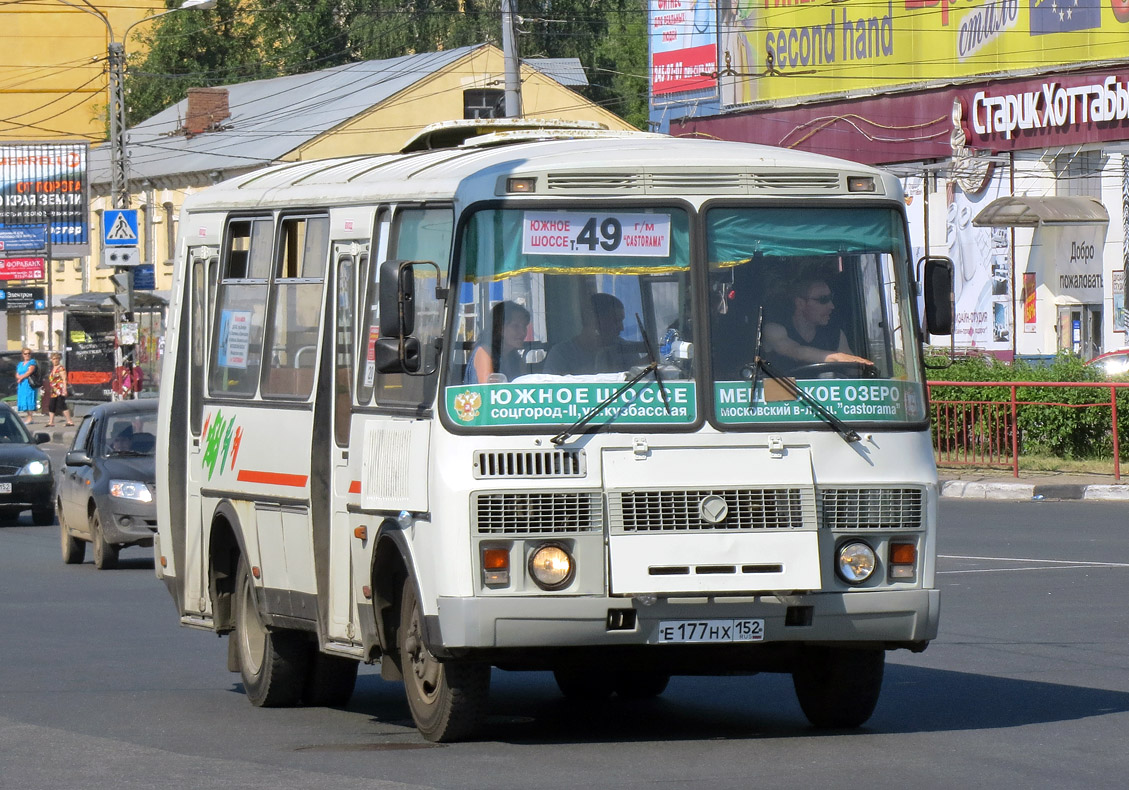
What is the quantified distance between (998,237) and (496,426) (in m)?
33.1

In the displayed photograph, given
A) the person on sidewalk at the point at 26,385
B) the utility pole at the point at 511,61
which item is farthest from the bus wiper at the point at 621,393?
the person on sidewalk at the point at 26,385

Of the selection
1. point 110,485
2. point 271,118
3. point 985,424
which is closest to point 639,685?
point 110,485

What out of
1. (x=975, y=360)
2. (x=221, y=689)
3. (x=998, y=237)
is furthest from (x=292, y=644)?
(x=998, y=237)

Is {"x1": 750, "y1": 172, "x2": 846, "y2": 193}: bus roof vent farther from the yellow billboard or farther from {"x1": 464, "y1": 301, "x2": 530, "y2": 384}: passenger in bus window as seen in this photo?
the yellow billboard

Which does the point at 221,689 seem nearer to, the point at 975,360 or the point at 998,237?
the point at 975,360

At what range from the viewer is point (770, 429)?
8.84 m

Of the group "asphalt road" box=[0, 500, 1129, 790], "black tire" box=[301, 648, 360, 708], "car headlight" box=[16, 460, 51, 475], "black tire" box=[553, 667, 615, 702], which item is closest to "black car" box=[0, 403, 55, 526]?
"car headlight" box=[16, 460, 51, 475]

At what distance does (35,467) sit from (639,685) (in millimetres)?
15516

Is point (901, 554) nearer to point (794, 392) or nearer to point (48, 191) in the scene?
point (794, 392)

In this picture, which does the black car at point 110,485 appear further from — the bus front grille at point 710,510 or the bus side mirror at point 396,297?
the bus front grille at point 710,510

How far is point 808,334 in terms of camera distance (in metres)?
9.05

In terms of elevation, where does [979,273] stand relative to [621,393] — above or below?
above

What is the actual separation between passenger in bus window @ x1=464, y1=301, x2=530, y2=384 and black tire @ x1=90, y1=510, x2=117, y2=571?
458 inches

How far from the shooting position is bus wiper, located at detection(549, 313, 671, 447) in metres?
8.62
